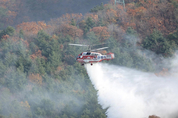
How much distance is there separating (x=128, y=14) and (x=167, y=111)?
137 feet

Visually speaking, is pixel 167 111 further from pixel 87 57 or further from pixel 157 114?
pixel 87 57

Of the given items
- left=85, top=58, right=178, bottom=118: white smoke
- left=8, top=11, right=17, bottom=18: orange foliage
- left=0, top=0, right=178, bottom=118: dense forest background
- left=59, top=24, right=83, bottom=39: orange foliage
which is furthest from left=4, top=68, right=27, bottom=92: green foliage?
left=8, top=11, right=17, bottom=18: orange foliage

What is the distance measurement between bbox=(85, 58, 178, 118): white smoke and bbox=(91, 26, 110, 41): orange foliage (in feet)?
45.4

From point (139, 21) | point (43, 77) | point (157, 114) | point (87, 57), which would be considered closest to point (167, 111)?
point (157, 114)

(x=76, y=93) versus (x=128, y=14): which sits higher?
(x=128, y=14)

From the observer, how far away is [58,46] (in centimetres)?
7875

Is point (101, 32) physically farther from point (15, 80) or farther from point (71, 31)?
point (15, 80)

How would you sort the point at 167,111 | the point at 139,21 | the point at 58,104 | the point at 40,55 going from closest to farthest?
the point at 167,111 < the point at 58,104 < the point at 40,55 < the point at 139,21

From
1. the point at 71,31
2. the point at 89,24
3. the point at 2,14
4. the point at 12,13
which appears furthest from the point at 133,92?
the point at 12,13

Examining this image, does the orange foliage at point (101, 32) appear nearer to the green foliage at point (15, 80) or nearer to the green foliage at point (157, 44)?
the green foliage at point (157, 44)

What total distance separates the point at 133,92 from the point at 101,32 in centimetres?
2480

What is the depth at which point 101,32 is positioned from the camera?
82.9 meters

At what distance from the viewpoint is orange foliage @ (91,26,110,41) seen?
81250 millimetres

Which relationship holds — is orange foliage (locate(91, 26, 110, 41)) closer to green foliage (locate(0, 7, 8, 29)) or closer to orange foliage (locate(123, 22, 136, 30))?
orange foliage (locate(123, 22, 136, 30))
